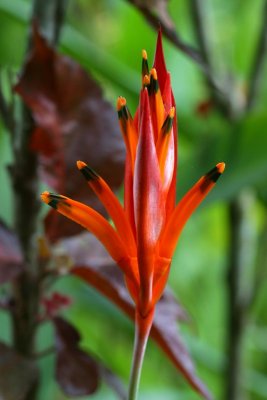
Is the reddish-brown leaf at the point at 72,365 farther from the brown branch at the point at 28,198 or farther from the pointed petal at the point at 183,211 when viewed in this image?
the pointed petal at the point at 183,211

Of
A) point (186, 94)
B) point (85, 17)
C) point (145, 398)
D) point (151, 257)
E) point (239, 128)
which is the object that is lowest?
point (145, 398)

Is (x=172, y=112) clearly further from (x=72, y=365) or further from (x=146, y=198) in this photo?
(x=72, y=365)

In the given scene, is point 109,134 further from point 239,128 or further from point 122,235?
point 239,128

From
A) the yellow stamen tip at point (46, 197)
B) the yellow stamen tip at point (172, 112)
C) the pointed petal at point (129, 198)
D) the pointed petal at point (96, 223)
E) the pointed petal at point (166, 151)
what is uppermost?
the yellow stamen tip at point (172, 112)

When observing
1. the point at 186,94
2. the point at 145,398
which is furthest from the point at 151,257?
the point at 186,94

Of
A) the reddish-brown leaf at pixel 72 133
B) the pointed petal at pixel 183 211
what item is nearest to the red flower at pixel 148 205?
the pointed petal at pixel 183 211

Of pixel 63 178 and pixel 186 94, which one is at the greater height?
pixel 186 94

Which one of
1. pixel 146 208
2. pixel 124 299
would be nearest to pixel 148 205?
pixel 146 208
